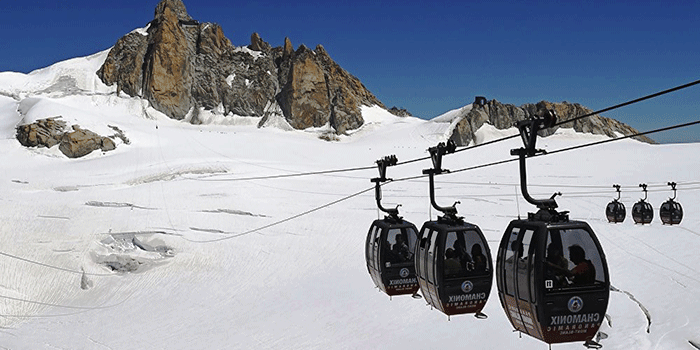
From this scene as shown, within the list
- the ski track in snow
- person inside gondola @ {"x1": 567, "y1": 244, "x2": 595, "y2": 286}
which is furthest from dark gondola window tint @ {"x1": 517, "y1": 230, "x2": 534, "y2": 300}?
the ski track in snow

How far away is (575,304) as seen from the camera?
8.36 meters

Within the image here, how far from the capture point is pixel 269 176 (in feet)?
168

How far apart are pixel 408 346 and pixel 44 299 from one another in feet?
61.8

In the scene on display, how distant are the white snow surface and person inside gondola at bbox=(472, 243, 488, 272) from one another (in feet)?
39.5

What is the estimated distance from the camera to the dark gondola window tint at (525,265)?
27.7 feet

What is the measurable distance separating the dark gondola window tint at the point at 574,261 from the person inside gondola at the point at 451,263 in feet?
7.82

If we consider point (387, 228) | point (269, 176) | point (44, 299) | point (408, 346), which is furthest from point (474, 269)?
point (269, 176)

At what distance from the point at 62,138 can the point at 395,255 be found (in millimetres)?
58840

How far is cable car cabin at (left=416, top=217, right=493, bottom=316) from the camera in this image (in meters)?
10.5

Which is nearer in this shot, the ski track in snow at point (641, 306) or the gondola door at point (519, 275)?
the gondola door at point (519, 275)

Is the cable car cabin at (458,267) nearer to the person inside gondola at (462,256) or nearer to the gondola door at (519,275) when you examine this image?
the person inside gondola at (462,256)

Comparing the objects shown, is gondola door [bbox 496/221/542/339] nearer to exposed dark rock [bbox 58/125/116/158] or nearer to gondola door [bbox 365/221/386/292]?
gondola door [bbox 365/221/386/292]

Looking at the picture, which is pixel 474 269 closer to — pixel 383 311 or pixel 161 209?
pixel 383 311

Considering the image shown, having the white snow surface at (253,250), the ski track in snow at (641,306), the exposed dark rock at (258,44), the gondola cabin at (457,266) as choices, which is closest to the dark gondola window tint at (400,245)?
the gondola cabin at (457,266)
